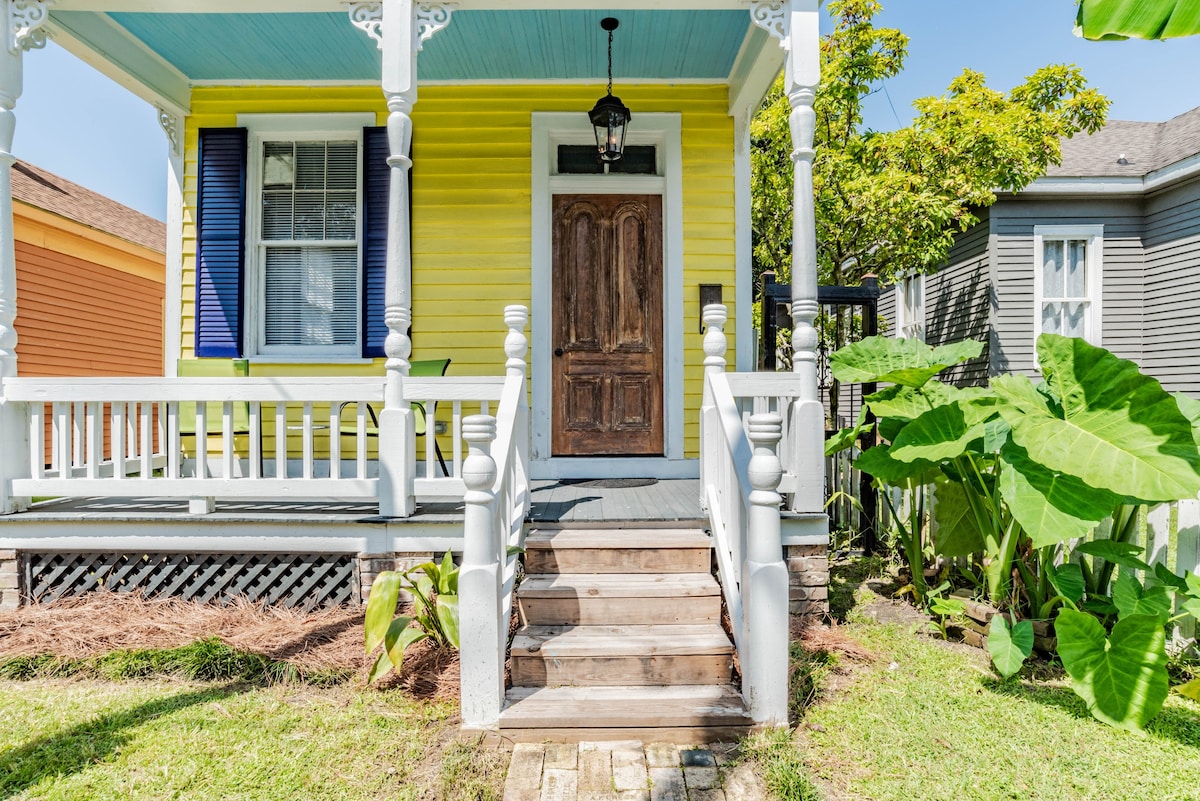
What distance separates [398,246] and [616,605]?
6.69 ft

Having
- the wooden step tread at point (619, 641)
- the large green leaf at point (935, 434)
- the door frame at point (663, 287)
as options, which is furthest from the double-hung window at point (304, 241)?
the large green leaf at point (935, 434)

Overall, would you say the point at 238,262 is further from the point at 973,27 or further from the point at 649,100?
the point at 973,27

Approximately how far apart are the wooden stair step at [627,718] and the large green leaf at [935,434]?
1.39 m

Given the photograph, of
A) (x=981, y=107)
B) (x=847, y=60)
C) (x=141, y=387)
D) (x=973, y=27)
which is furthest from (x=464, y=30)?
(x=973, y=27)

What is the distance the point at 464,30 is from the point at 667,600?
370 centimetres

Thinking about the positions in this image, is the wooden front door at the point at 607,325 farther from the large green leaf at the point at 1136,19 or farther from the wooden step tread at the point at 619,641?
the large green leaf at the point at 1136,19

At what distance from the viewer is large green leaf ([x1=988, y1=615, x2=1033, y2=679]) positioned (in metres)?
2.61

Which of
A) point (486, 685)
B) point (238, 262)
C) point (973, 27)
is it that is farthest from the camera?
point (973, 27)

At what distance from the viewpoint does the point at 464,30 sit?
4246 mm

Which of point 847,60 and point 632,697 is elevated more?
point 847,60

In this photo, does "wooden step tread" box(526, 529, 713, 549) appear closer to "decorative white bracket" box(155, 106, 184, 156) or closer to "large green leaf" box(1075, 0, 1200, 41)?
"large green leaf" box(1075, 0, 1200, 41)

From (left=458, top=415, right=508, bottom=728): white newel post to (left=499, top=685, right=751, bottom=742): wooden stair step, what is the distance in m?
0.10

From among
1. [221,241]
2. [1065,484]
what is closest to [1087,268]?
[1065,484]

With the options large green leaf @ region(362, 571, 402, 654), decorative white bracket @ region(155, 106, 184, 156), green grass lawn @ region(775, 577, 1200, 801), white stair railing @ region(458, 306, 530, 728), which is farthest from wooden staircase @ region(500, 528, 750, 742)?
decorative white bracket @ region(155, 106, 184, 156)
